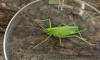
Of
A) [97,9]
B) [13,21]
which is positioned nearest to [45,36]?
[13,21]

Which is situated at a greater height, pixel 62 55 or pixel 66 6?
pixel 66 6

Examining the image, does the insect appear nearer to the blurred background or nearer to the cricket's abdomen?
the cricket's abdomen

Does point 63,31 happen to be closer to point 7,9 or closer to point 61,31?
point 61,31

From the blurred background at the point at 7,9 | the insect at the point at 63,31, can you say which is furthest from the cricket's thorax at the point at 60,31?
the blurred background at the point at 7,9

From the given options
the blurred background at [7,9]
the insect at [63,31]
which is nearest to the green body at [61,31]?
the insect at [63,31]

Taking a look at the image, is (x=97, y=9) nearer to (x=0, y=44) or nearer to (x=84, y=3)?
(x=84, y=3)

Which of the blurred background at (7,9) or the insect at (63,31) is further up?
the blurred background at (7,9)

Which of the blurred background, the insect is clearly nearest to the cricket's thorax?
the insect

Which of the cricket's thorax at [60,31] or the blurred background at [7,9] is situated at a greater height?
the blurred background at [7,9]

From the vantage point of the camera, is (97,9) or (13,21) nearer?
(13,21)

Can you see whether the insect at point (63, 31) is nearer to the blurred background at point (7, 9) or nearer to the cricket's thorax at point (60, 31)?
the cricket's thorax at point (60, 31)
